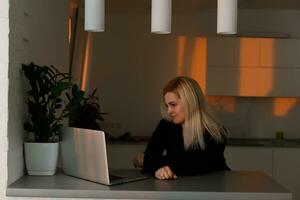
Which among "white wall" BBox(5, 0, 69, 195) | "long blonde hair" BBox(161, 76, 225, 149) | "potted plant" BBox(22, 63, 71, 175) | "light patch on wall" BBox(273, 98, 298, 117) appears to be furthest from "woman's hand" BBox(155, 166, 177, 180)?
"light patch on wall" BBox(273, 98, 298, 117)

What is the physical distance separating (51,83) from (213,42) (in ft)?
12.3

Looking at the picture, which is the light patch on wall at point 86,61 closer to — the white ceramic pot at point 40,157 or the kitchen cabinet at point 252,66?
the kitchen cabinet at point 252,66

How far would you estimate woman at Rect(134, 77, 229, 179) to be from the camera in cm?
299

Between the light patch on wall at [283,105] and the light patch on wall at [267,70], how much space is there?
441mm

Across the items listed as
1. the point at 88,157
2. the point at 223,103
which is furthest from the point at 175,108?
the point at 223,103

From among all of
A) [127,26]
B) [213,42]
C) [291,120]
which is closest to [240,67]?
[213,42]

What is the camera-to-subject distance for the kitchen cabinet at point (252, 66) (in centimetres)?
632

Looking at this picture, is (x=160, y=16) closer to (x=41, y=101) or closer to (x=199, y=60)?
(x=41, y=101)

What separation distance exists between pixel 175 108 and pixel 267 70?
3.57 meters

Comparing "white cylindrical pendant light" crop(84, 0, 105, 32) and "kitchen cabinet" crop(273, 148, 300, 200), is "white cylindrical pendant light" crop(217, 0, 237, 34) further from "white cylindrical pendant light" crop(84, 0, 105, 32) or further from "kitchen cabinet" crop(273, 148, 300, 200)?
"kitchen cabinet" crop(273, 148, 300, 200)

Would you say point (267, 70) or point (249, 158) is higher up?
point (267, 70)

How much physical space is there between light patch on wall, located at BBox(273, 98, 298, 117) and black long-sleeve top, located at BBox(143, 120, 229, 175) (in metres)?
3.78

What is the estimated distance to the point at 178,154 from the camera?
3.03 m
